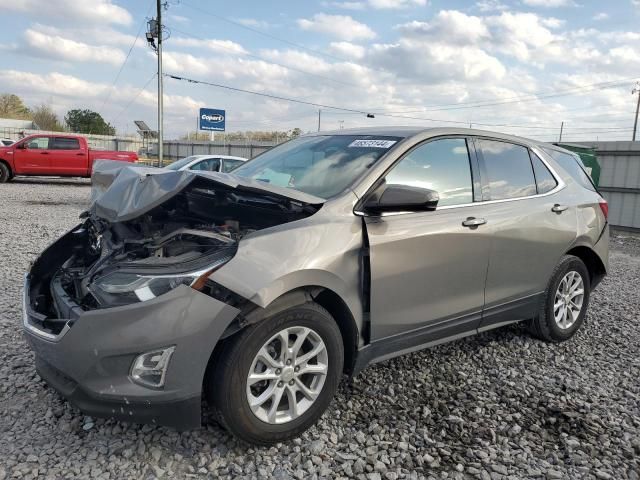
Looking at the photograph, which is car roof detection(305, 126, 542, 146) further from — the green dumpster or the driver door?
the green dumpster

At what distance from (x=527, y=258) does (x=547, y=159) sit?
1.06 metres

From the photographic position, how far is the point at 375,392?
330cm

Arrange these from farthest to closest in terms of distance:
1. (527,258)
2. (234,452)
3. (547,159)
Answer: (547,159) < (527,258) < (234,452)

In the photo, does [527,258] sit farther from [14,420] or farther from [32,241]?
[32,241]

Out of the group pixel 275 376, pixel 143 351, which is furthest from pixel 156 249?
pixel 275 376

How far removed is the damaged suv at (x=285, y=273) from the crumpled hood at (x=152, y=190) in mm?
11

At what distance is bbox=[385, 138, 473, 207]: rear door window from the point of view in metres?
3.23

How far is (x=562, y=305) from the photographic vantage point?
14.4ft

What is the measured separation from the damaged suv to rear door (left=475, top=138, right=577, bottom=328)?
0.02m

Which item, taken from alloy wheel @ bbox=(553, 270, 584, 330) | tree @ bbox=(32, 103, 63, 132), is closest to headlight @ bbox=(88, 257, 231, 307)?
alloy wheel @ bbox=(553, 270, 584, 330)

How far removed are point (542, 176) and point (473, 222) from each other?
1251mm

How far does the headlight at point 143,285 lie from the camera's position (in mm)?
2340

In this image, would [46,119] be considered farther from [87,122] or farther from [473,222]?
[473,222]

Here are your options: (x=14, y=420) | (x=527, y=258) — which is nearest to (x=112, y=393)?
(x=14, y=420)
